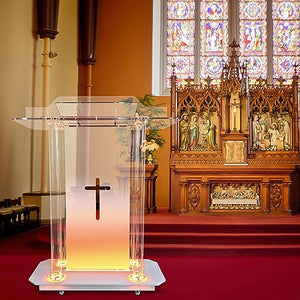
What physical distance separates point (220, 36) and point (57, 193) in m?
8.61

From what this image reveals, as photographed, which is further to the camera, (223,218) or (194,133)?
(194,133)

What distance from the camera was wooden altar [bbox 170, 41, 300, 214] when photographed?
832cm

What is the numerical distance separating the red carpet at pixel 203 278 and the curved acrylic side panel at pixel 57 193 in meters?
0.33

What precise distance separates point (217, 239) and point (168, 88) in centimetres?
548

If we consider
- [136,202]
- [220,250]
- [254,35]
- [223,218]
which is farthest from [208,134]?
[136,202]

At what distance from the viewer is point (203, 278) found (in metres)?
4.60

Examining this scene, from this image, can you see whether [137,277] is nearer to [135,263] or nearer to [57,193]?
[135,263]

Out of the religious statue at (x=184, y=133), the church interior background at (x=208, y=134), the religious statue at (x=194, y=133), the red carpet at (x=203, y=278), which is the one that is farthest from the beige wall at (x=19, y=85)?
the religious statue at (x=194, y=133)

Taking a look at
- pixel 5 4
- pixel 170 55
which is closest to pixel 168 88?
pixel 170 55

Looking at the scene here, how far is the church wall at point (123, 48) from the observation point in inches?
449

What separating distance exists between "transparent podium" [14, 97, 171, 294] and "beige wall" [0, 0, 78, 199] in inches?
172

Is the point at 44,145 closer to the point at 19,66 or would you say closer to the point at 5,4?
the point at 19,66

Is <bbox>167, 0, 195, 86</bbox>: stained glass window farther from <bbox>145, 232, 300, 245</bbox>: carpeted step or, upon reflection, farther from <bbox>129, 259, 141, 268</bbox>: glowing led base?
<bbox>129, 259, 141, 268</bbox>: glowing led base

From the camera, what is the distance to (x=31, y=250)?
6.50 m
